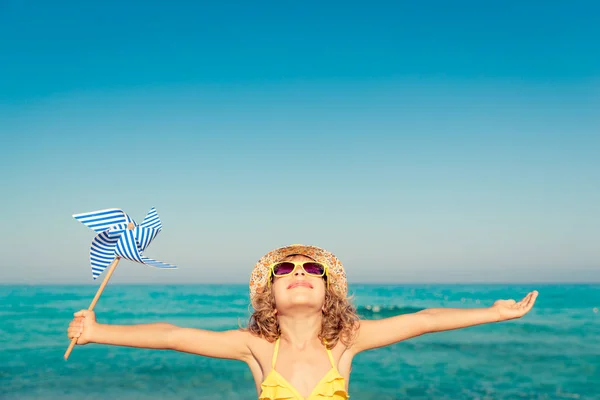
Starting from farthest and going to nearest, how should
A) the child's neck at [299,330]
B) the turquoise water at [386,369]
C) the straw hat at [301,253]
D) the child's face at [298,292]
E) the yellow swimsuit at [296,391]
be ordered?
the turquoise water at [386,369] → the straw hat at [301,253] → the child's neck at [299,330] → the child's face at [298,292] → the yellow swimsuit at [296,391]

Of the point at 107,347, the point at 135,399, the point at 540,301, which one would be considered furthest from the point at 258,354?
the point at 540,301

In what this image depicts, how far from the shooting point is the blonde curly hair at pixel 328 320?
3.97 m

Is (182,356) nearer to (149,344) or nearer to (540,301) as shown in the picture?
(149,344)

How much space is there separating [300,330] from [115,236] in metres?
1.40

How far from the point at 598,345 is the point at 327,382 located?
15.6m

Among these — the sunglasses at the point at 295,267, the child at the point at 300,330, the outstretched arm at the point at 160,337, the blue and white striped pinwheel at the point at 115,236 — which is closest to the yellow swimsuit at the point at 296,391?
the child at the point at 300,330

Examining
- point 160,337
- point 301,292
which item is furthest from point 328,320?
point 160,337

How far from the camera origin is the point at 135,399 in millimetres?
10391

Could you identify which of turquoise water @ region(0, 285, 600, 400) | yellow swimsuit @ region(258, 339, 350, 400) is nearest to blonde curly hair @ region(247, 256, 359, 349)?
yellow swimsuit @ region(258, 339, 350, 400)

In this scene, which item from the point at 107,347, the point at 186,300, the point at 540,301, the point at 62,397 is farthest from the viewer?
the point at 186,300

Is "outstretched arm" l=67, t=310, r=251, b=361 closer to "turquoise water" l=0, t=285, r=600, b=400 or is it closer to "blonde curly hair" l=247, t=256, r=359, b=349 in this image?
"blonde curly hair" l=247, t=256, r=359, b=349

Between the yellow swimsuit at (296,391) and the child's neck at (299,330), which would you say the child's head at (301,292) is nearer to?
the child's neck at (299,330)

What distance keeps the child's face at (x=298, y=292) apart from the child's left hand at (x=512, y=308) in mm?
1183

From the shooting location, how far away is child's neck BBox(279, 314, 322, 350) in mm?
3908
